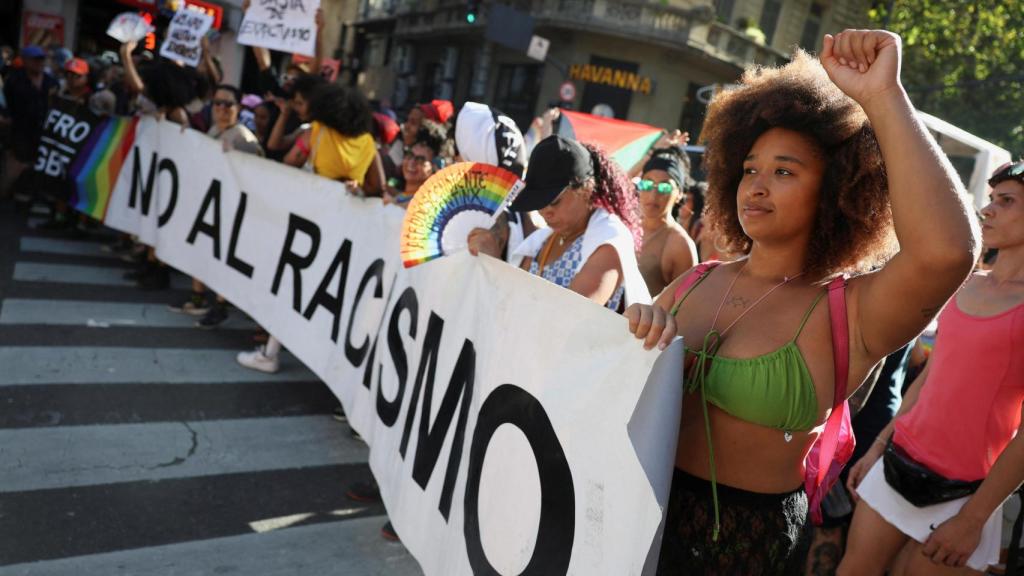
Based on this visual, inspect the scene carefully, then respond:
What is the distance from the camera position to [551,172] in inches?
121

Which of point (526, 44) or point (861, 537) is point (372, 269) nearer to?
point (861, 537)

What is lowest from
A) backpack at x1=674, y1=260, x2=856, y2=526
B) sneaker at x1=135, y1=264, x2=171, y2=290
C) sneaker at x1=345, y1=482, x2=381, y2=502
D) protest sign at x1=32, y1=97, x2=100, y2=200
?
sneaker at x1=135, y1=264, x2=171, y2=290

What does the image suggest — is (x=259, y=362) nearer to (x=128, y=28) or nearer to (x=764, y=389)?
(x=128, y=28)

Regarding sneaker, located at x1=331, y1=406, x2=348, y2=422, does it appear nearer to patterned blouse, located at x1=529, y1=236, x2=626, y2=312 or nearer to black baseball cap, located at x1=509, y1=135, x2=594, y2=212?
patterned blouse, located at x1=529, y1=236, x2=626, y2=312

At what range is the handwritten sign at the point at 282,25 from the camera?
6.75 metres

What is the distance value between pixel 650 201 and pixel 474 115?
3.68 ft

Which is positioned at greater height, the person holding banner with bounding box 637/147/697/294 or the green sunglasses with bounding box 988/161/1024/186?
the green sunglasses with bounding box 988/161/1024/186

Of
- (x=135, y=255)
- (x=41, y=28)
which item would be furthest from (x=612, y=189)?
(x=41, y=28)

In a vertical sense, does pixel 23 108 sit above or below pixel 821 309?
below

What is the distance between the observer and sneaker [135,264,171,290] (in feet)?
24.2

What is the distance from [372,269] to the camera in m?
4.39

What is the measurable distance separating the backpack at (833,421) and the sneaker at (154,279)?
6.40m

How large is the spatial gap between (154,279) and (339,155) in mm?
2856

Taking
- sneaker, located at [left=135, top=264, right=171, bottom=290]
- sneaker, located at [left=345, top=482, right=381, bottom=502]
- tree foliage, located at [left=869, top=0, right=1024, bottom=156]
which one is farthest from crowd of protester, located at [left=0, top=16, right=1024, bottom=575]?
tree foliage, located at [left=869, top=0, right=1024, bottom=156]
